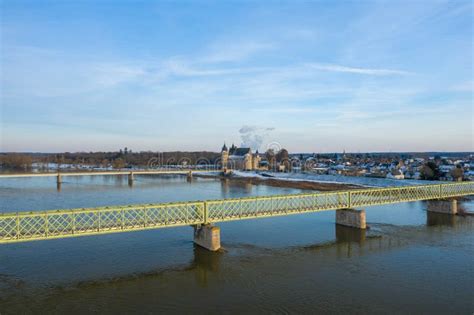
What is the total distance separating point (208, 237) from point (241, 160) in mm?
147247

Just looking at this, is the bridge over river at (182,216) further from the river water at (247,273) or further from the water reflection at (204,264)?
the river water at (247,273)

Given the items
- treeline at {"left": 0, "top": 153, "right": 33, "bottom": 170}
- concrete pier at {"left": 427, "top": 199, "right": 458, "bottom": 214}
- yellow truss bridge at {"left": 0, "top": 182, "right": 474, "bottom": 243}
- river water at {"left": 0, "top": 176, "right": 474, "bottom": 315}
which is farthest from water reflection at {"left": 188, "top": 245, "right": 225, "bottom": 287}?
treeline at {"left": 0, "top": 153, "right": 33, "bottom": 170}

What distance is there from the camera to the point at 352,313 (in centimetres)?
1877

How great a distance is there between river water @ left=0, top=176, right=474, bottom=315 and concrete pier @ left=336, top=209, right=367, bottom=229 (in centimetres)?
140

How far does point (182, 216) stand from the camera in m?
35.8

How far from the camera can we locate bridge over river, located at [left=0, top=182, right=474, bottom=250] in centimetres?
2481

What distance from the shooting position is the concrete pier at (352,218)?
123 feet

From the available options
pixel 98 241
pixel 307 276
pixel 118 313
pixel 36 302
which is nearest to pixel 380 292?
pixel 307 276

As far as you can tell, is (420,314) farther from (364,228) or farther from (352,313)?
(364,228)

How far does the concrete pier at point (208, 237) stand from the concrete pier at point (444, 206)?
32946 millimetres

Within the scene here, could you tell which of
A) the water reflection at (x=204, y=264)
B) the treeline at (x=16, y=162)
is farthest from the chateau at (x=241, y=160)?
the water reflection at (x=204, y=264)

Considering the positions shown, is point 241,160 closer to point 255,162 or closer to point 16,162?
point 255,162

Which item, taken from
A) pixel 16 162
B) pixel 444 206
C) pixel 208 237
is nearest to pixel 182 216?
pixel 208 237

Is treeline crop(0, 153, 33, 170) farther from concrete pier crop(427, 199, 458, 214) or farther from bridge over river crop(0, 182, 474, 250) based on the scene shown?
concrete pier crop(427, 199, 458, 214)
